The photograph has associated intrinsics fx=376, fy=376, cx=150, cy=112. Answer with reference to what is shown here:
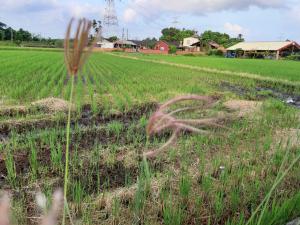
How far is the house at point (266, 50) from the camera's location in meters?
50.8

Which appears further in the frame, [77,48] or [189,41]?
[189,41]

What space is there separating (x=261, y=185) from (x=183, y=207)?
975 millimetres

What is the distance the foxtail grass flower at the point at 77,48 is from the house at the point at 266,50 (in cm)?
5114

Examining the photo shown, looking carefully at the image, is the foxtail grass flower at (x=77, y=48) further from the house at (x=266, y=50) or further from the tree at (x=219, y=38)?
the tree at (x=219, y=38)

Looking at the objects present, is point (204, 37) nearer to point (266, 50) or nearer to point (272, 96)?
point (266, 50)

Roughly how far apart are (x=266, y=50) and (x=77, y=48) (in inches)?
2154

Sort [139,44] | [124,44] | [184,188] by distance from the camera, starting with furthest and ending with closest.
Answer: [139,44] → [124,44] → [184,188]

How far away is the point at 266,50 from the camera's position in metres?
52.2

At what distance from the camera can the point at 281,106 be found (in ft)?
25.0

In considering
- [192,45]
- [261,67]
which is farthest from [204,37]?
[261,67]

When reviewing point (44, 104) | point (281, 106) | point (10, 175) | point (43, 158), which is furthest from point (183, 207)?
point (281, 106)

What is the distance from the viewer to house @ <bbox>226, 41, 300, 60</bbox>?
5079 centimetres

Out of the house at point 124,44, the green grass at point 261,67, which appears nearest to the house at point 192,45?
the house at point 124,44

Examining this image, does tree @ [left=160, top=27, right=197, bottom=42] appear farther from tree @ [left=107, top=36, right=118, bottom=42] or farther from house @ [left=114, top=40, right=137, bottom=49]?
tree @ [left=107, top=36, right=118, bottom=42]
